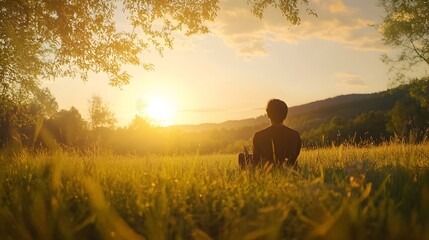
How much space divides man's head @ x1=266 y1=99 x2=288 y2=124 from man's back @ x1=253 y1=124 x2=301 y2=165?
202mm

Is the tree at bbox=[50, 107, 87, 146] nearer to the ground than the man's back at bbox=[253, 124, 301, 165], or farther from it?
farther from it

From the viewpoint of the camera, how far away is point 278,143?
8.52 meters

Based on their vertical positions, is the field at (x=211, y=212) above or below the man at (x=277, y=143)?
below

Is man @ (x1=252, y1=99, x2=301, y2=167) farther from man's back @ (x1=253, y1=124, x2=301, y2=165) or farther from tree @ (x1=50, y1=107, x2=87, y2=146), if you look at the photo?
tree @ (x1=50, y1=107, x2=87, y2=146)

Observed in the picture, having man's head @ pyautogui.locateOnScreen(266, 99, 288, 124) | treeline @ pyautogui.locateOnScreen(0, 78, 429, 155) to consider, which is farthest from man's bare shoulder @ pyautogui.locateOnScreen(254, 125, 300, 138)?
treeline @ pyautogui.locateOnScreen(0, 78, 429, 155)

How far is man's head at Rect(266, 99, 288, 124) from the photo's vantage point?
862cm

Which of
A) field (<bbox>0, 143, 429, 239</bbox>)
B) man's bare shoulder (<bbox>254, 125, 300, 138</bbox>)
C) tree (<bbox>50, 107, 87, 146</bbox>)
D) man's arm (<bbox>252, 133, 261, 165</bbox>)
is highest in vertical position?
tree (<bbox>50, 107, 87, 146</bbox>)

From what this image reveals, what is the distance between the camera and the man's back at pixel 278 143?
8467 mm

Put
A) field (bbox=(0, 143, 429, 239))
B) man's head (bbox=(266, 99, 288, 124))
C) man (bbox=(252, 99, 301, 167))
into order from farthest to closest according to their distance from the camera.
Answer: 1. man's head (bbox=(266, 99, 288, 124))
2. man (bbox=(252, 99, 301, 167))
3. field (bbox=(0, 143, 429, 239))

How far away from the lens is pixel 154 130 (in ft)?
209

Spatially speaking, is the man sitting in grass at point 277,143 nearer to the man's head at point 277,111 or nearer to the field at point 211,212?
the man's head at point 277,111

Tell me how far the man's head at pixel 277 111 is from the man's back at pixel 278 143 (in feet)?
0.66

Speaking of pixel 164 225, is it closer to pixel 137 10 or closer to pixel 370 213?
pixel 370 213

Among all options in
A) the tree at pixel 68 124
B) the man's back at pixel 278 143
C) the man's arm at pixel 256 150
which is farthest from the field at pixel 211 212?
the tree at pixel 68 124
